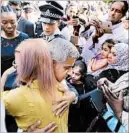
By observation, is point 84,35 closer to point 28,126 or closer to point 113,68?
point 113,68

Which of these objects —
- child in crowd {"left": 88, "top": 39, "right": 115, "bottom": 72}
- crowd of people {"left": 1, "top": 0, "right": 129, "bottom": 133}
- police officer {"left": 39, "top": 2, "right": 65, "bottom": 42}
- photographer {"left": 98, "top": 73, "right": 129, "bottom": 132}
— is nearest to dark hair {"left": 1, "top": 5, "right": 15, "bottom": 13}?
crowd of people {"left": 1, "top": 0, "right": 129, "bottom": 133}

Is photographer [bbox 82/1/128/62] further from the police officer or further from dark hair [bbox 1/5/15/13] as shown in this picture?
dark hair [bbox 1/5/15/13]

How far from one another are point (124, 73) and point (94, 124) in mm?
355

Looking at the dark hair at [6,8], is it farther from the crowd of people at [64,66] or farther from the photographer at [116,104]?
the photographer at [116,104]

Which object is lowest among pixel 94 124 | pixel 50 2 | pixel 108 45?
pixel 94 124

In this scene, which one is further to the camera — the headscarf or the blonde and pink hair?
the headscarf

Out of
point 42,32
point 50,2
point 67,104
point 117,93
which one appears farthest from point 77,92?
point 50,2

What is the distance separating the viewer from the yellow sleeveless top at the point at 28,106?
78.0 inches

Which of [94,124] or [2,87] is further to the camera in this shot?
[94,124]

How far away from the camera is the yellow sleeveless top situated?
198cm

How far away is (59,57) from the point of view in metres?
2.05

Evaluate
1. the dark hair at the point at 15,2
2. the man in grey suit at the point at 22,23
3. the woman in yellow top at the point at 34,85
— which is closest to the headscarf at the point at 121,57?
the woman in yellow top at the point at 34,85

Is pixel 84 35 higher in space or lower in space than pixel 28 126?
higher

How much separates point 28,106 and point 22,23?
474mm
